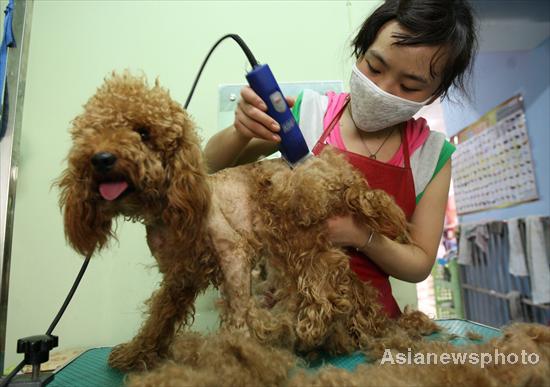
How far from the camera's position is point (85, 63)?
1080 mm

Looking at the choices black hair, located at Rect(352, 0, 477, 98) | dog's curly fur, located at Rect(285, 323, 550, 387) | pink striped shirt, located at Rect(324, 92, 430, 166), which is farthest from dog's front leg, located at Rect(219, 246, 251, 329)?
black hair, located at Rect(352, 0, 477, 98)

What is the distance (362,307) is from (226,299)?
278 mm

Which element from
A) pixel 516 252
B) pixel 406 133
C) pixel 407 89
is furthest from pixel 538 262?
pixel 407 89

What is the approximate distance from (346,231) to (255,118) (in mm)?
260

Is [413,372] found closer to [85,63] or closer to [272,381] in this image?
[272,381]

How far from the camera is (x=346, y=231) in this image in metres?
0.62

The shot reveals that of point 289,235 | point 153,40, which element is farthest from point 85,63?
point 289,235

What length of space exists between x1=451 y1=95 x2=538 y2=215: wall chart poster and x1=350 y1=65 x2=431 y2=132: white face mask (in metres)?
2.31

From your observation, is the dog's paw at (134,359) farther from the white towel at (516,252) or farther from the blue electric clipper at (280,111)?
the white towel at (516,252)

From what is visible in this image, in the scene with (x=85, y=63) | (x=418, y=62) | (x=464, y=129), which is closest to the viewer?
(x=418, y=62)

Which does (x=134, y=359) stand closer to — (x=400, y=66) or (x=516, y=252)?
(x=400, y=66)

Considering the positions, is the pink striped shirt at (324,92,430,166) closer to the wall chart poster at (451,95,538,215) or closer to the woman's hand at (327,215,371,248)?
the woman's hand at (327,215,371,248)

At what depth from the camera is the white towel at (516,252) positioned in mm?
2389

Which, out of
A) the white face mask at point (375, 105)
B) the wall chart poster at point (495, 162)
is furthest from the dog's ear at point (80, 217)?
the wall chart poster at point (495, 162)
